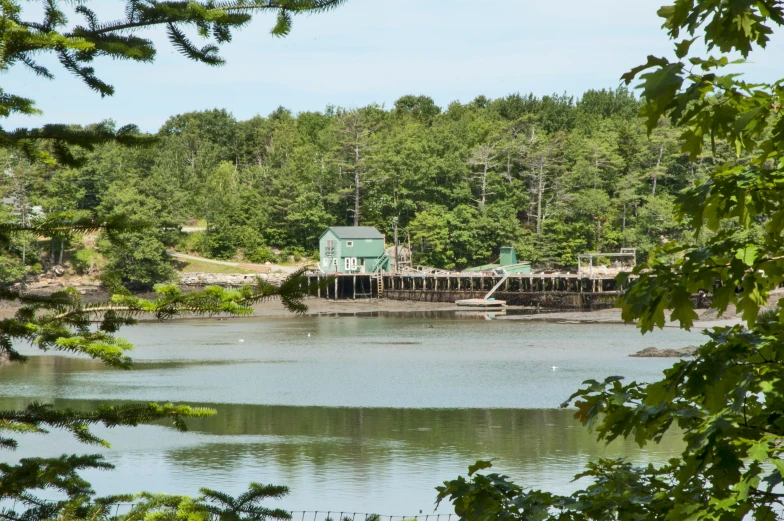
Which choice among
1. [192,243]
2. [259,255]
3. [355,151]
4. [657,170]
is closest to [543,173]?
[657,170]

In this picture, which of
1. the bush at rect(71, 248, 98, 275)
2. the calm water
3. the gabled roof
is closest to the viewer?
the calm water

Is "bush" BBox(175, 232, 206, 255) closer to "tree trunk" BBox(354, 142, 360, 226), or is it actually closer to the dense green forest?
the dense green forest

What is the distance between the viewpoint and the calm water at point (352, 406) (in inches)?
583

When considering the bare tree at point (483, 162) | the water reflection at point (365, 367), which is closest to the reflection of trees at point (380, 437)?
the water reflection at point (365, 367)

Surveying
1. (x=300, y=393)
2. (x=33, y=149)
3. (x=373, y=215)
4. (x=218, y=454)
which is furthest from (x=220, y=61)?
(x=373, y=215)

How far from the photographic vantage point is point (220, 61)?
17.7 ft

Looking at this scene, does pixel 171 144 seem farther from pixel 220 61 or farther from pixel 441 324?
pixel 220 61

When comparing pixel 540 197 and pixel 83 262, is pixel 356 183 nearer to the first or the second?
pixel 540 197

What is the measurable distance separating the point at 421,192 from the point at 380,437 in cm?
4911

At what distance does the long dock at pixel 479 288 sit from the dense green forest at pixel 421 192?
2994 mm

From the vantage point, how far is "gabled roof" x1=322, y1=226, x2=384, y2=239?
204 ft

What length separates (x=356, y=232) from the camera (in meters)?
63.0

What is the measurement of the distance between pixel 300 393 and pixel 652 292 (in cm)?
2171

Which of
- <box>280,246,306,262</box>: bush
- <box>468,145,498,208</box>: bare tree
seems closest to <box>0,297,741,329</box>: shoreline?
<box>280,246,306,262</box>: bush
